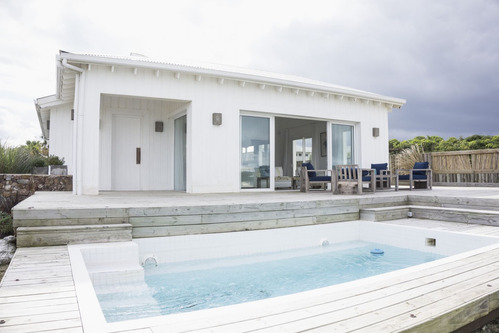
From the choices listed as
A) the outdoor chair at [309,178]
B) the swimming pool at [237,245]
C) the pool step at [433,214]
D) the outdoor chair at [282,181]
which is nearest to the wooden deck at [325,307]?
the swimming pool at [237,245]

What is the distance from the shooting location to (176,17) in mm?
10297

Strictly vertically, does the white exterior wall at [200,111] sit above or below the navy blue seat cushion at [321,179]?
above

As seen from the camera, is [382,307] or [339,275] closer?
[382,307]

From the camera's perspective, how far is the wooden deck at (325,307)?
5.14 ft

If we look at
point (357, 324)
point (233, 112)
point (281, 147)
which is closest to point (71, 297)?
point (357, 324)

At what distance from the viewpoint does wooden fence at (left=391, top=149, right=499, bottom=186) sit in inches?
398

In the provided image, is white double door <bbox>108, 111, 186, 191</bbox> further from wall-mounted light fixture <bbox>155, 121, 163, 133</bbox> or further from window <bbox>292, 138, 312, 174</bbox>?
window <bbox>292, 138, 312, 174</bbox>

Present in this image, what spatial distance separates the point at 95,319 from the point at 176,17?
1024 cm

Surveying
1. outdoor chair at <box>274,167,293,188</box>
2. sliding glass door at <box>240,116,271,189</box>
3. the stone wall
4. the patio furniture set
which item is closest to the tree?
the patio furniture set

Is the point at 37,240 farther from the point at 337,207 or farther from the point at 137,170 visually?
the point at 137,170

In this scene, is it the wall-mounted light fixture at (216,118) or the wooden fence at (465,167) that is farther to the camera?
the wooden fence at (465,167)

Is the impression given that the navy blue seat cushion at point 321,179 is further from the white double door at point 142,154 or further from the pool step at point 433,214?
the white double door at point 142,154

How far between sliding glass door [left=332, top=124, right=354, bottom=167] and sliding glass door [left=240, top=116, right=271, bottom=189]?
224 centimetres

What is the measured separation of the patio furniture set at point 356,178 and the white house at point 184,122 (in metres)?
0.81
